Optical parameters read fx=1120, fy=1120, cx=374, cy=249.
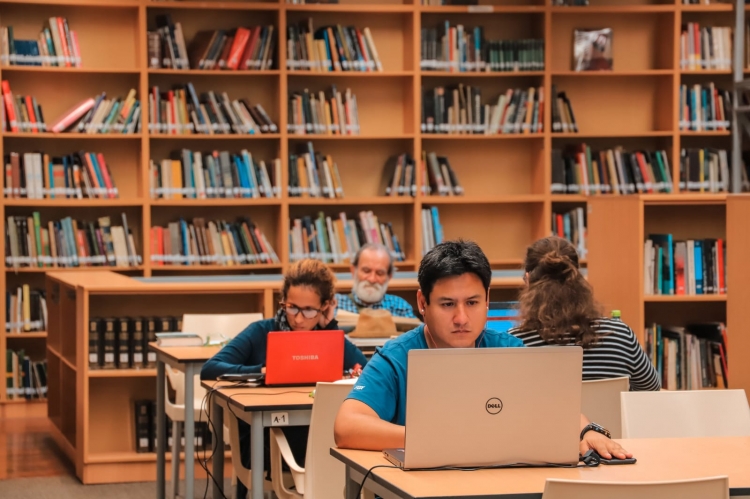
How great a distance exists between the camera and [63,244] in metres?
7.57

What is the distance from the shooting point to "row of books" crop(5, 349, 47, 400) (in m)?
7.63

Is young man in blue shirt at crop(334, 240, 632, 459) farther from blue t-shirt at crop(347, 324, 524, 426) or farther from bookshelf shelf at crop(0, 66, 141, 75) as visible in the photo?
bookshelf shelf at crop(0, 66, 141, 75)

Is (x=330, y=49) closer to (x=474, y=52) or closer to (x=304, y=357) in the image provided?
(x=474, y=52)

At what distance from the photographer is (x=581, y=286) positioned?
12.6ft

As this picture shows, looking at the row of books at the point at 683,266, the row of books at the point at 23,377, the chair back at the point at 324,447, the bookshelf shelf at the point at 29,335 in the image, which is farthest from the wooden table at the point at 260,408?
the row of books at the point at 23,377

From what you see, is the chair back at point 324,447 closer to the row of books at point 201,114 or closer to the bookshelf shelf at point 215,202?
the bookshelf shelf at point 215,202

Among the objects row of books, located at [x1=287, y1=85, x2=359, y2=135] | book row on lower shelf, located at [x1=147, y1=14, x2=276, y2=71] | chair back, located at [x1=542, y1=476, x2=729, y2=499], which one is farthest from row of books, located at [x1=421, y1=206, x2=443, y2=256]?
chair back, located at [x1=542, y1=476, x2=729, y2=499]

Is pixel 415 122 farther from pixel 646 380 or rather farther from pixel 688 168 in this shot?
pixel 646 380

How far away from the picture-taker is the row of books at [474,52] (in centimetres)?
798

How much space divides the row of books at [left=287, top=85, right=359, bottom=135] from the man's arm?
5.36 meters

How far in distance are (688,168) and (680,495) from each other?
6385 millimetres

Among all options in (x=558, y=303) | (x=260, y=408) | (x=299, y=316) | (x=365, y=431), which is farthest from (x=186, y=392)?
(x=365, y=431)

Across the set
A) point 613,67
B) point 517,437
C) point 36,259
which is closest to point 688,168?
point 613,67

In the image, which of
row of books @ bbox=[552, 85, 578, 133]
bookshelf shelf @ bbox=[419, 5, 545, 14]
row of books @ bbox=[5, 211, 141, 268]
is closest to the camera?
row of books @ bbox=[5, 211, 141, 268]
